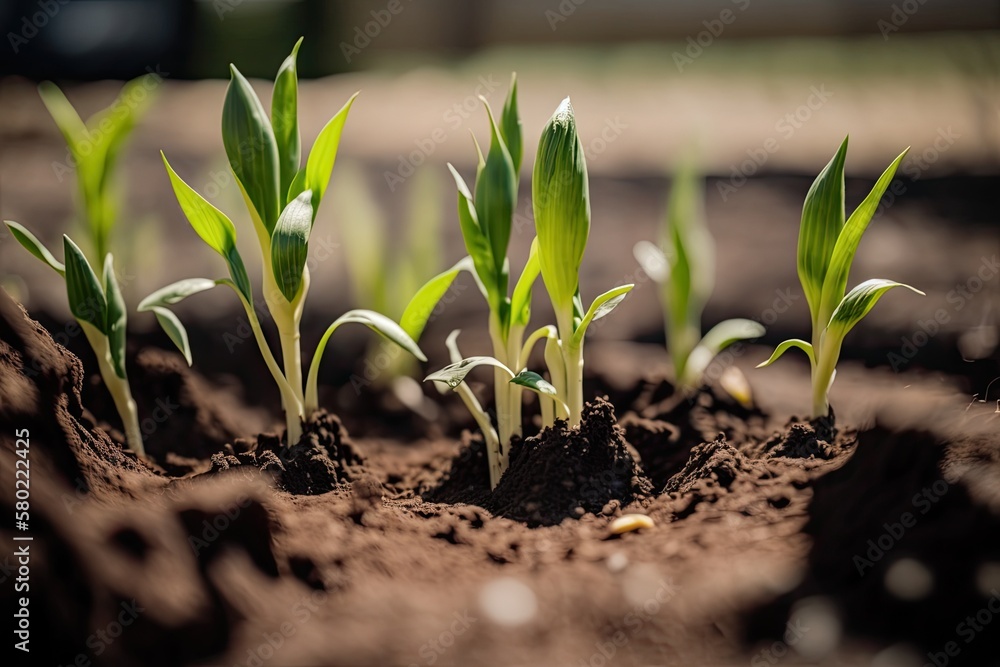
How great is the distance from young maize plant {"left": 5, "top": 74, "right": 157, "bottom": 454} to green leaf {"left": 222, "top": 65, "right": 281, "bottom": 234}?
0.27 meters

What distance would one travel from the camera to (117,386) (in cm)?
126

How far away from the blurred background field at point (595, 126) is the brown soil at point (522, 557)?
2.21 ft

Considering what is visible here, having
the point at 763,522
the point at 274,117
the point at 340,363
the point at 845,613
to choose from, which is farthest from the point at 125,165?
the point at 845,613

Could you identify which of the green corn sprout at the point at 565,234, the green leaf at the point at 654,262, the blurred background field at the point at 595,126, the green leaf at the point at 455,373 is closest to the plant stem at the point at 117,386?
the blurred background field at the point at 595,126

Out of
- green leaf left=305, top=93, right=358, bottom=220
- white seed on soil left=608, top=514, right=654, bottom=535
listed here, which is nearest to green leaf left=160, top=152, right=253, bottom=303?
green leaf left=305, top=93, right=358, bottom=220

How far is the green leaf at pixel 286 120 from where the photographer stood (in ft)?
3.64

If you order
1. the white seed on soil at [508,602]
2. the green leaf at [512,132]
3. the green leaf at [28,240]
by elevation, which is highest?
the green leaf at [512,132]

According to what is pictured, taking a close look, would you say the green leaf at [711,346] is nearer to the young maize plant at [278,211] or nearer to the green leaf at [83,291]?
the young maize plant at [278,211]

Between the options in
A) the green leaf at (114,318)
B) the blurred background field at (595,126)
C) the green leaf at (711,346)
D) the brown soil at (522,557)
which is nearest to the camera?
the brown soil at (522,557)

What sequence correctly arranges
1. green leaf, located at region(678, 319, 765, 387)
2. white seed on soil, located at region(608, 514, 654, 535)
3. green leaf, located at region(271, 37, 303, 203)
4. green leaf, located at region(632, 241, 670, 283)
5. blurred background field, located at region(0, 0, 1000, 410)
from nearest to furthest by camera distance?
white seed on soil, located at region(608, 514, 654, 535), green leaf, located at region(271, 37, 303, 203), green leaf, located at region(678, 319, 765, 387), green leaf, located at region(632, 241, 670, 283), blurred background field, located at region(0, 0, 1000, 410)

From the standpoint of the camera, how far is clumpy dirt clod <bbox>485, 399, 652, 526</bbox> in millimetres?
1082

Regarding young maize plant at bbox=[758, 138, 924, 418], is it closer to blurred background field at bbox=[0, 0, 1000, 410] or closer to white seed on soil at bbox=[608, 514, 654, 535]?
white seed on soil at bbox=[608, 514, 654, 535]

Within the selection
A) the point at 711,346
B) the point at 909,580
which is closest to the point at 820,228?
the point at 711,346

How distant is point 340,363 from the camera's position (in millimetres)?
1722
